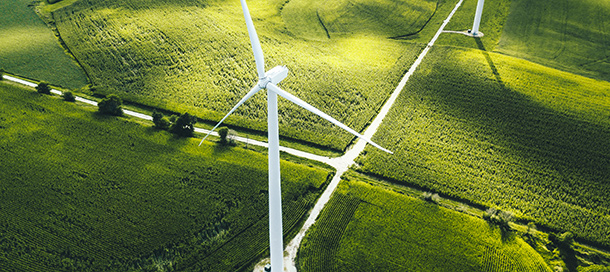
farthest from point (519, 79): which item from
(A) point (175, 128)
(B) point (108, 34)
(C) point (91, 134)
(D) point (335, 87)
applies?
(B) point (108, 34)

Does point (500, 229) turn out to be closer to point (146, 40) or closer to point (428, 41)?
point (428, 41)

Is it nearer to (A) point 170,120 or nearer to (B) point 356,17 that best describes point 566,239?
(A) point 170,120

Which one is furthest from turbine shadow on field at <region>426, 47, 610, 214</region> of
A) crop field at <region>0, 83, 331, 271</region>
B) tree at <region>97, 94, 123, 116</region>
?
tree at <region>97, 94, 123, 116</region>

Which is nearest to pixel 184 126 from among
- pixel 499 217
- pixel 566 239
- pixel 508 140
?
pixel 499 217

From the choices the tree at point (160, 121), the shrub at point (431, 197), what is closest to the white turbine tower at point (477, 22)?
the shrub at point (431, 197)

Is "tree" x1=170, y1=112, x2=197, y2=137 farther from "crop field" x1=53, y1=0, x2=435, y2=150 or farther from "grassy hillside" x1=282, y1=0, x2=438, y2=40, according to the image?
"grassy hillside" x1=282, y1=0, x2=438, y2=40

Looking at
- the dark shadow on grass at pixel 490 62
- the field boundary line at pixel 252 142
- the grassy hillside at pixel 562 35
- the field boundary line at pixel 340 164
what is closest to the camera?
→ the field boundary line at pixel 340 164

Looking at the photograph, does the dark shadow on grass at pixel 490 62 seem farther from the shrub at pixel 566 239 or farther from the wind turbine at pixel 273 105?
the wind turbine at pixel 273 105
